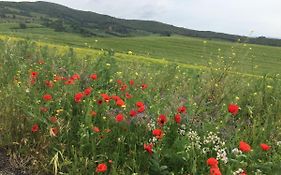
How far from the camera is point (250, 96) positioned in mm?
6707

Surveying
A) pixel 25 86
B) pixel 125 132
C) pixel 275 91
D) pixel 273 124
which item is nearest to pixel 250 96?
pixel 275 91

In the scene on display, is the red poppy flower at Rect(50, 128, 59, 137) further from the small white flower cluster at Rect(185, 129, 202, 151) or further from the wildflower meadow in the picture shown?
the small white flower cluster at Rect(185, 129, 202, 151)

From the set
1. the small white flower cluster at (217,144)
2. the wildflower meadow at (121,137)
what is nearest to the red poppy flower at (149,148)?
the wildflower meadow at (121,137)

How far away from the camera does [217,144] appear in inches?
167

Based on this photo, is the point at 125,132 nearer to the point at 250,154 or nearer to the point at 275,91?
the point at 250,154

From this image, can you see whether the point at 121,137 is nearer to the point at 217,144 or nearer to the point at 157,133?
the point at 157,133

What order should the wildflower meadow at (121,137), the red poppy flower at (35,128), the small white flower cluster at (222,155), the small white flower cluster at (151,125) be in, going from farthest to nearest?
the small white flower cluster at (151,125)
the red poppy flower at (35,128)
the wildflower meadow at (121,137)
the small white flower cluster at (222,155)

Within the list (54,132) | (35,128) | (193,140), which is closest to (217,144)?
(193,140)

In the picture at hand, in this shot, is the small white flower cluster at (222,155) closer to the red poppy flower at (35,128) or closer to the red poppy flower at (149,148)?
the red poppy flower at (149,148)

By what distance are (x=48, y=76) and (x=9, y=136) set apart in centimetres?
185

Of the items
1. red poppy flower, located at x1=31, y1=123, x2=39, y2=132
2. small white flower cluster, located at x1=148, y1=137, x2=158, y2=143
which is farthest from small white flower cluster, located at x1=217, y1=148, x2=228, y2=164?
red poppy flower, located at x1=31, y1=123, x2=39, y2=132

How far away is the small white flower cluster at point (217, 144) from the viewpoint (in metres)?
3.86

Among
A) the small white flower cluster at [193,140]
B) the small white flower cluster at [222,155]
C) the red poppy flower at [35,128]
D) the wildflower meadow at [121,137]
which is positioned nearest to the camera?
the small white flower cluster at [222,155]

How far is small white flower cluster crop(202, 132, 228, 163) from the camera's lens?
3857 mm
